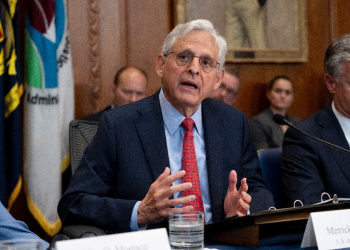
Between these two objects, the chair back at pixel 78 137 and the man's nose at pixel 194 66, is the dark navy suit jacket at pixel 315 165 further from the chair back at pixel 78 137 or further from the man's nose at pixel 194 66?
the chair back at pixel 78 137

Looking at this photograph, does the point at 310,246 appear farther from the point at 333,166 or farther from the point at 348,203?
the point at 333,166

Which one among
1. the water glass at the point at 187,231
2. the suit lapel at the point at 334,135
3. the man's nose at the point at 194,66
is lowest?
the water glass at the point at 187,231

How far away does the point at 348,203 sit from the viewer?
1.43 metres

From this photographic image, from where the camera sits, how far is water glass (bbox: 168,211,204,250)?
1.17 metres

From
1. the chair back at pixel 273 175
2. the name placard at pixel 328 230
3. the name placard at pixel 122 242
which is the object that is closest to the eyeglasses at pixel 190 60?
the chair back at pixel 273 175

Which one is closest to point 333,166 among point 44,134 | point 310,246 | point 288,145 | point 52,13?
point 288,145

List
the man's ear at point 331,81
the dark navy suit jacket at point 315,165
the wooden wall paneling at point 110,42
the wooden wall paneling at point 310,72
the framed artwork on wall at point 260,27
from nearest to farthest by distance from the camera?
the dark navy suit jacket at point 315,165 < the man's ear at point 331,81 < the wooden wall paneling at point 110,42 < the framed artwork on wall at point 260,27 < the wooden wall paneling at point 310,72

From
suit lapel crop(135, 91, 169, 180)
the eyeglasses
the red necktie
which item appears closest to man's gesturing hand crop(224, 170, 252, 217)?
the red necktie

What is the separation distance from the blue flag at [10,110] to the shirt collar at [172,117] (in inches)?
60.5

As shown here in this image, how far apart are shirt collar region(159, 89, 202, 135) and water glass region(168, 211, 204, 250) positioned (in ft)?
2.49

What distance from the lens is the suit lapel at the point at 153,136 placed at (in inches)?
71.3

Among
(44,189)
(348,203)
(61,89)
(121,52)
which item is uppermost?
(121,52)

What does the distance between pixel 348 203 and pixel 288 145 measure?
0.80m

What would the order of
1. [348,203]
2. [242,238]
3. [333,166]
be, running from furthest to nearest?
[333,166] < [348,203] < [242,238]
